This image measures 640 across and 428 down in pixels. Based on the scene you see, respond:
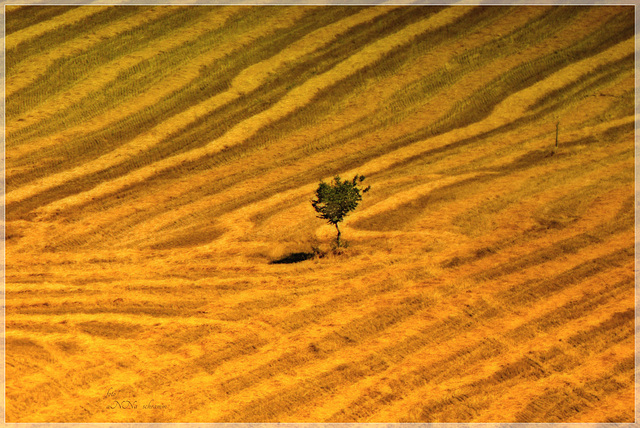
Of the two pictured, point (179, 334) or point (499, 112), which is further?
point (499, 112)

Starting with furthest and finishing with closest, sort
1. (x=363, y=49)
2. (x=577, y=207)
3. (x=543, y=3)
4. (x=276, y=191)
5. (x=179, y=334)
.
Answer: (x=543, y=3), (x=363, y=49), (x=276, y=191), (x=577, y=207), (x=179, y=334)

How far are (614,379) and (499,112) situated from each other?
18.5m

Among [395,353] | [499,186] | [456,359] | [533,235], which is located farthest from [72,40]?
[456,359]

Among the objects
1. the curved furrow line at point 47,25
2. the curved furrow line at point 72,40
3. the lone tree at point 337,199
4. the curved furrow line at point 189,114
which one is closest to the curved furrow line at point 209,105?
the curved furrow line at point 189,114

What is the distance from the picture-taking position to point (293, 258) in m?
22.9

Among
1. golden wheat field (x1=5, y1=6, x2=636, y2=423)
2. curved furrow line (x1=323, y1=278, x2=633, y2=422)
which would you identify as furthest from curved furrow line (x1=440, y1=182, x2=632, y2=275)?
curved furrow line (x1=323, y1=278, x2=633, y2=422)

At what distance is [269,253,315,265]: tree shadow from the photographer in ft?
74.2

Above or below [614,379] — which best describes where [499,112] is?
above

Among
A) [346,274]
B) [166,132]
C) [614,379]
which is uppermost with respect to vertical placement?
[166,132]

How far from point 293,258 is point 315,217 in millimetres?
2863

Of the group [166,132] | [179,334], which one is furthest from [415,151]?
[179,334]

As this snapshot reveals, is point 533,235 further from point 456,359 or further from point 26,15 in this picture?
point 26,15

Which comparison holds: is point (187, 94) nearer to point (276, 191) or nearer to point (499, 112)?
point (276, 191)

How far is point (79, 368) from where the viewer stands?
17547 millimetres
